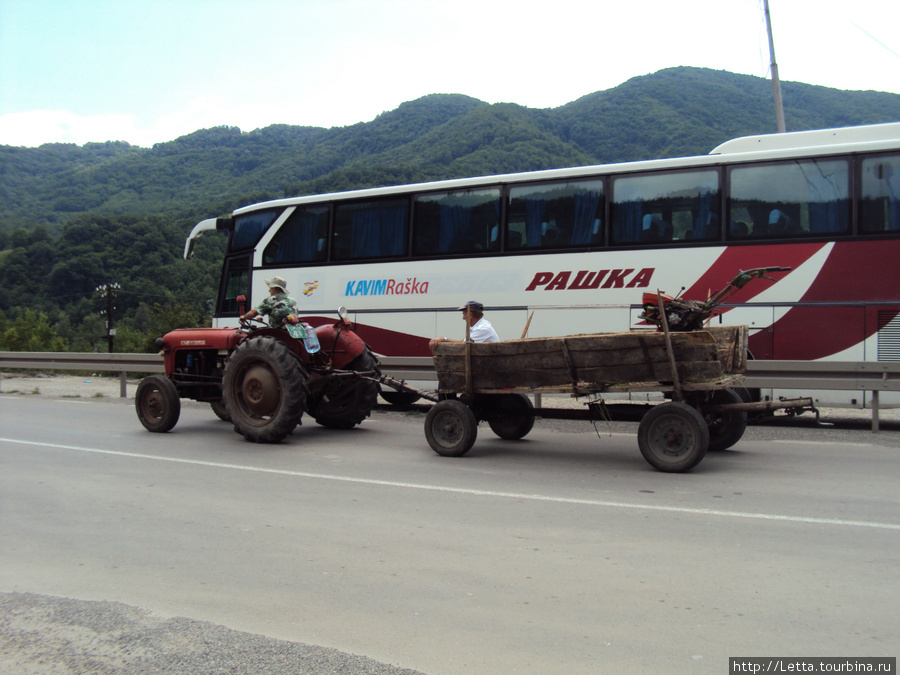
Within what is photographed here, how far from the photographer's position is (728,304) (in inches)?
433

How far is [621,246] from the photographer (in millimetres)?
11609

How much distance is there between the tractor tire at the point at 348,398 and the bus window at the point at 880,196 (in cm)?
736

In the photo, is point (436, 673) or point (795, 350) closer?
point (436, 673)

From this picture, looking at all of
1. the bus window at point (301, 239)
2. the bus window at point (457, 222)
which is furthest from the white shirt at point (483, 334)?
the bus window at point (301, 239)

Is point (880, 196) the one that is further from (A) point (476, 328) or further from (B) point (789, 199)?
(A) point (476, 328)

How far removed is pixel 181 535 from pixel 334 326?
503 centimetres

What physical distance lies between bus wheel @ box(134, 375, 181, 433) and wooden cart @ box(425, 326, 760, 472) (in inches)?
149

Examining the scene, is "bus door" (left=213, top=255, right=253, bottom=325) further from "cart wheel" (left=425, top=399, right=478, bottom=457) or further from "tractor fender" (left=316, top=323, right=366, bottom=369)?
"cart wheel" (left=425, top=399, right=478, bottom=457)

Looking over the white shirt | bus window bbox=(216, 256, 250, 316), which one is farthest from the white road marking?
bus window bbox=(216, 256, 250, 316)

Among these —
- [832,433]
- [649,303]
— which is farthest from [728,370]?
[832,433]

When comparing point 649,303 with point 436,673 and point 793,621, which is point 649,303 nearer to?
point 793,621

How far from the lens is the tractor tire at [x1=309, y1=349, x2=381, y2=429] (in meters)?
9.76

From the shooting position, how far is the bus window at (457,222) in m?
12.7

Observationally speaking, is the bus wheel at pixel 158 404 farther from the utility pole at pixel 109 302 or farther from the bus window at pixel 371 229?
the utility pole at pixel 109 302
